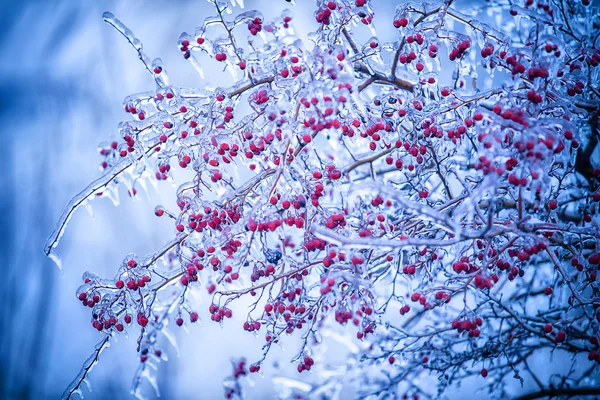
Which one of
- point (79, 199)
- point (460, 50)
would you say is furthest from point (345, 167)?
point (79, 199)

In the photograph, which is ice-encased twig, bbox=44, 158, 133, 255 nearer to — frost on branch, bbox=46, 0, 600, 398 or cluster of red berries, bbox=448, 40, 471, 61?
frost on branch, bbox=46, 0, 600, 398

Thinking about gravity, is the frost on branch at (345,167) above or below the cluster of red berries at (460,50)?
below

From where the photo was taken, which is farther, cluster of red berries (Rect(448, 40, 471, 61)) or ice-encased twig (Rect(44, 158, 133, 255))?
ice-encased twig (Rect(44, 158, 133, 255))

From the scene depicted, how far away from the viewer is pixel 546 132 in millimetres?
1378

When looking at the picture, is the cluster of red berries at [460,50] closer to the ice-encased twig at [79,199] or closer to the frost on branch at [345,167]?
the frost on branch at [345,167]

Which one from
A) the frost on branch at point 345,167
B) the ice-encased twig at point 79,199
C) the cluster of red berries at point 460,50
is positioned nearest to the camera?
the frost on branch at point 345,167

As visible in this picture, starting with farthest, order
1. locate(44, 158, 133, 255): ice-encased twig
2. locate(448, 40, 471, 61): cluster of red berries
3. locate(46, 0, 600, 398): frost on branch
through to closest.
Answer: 1. locate(44, 158, 133, 255): ice-encased twig
2. locate(448, 40, 471, 61): cluster of red berries
3. locate(46, 0, 600, 398): frost on branch

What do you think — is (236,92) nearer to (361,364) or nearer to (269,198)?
(269,198)

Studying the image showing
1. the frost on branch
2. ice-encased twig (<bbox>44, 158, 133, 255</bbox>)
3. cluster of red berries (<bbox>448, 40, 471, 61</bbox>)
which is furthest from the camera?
ice-encased twig (<bbox>44, 158, 133, 255</bbox>)

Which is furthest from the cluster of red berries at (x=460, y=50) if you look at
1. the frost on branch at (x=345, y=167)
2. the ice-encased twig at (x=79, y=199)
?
the ice-encased twig at (x=79, y=199)

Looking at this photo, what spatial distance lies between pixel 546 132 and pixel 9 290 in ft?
11.0

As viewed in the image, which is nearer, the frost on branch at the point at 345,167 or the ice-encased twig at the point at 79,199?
the frost on branch at the point at 345,167

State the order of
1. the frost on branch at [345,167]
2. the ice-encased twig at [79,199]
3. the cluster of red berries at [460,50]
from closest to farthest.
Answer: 1. the frost on branch at [345,167]
2. the cluster of red berries at [460,50]
3. the ice-encased twig at [79,199]

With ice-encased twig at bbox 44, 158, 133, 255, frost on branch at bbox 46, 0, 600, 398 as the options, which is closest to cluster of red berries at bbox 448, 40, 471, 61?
frost on branch at bbox 46, 0, 600, 398
